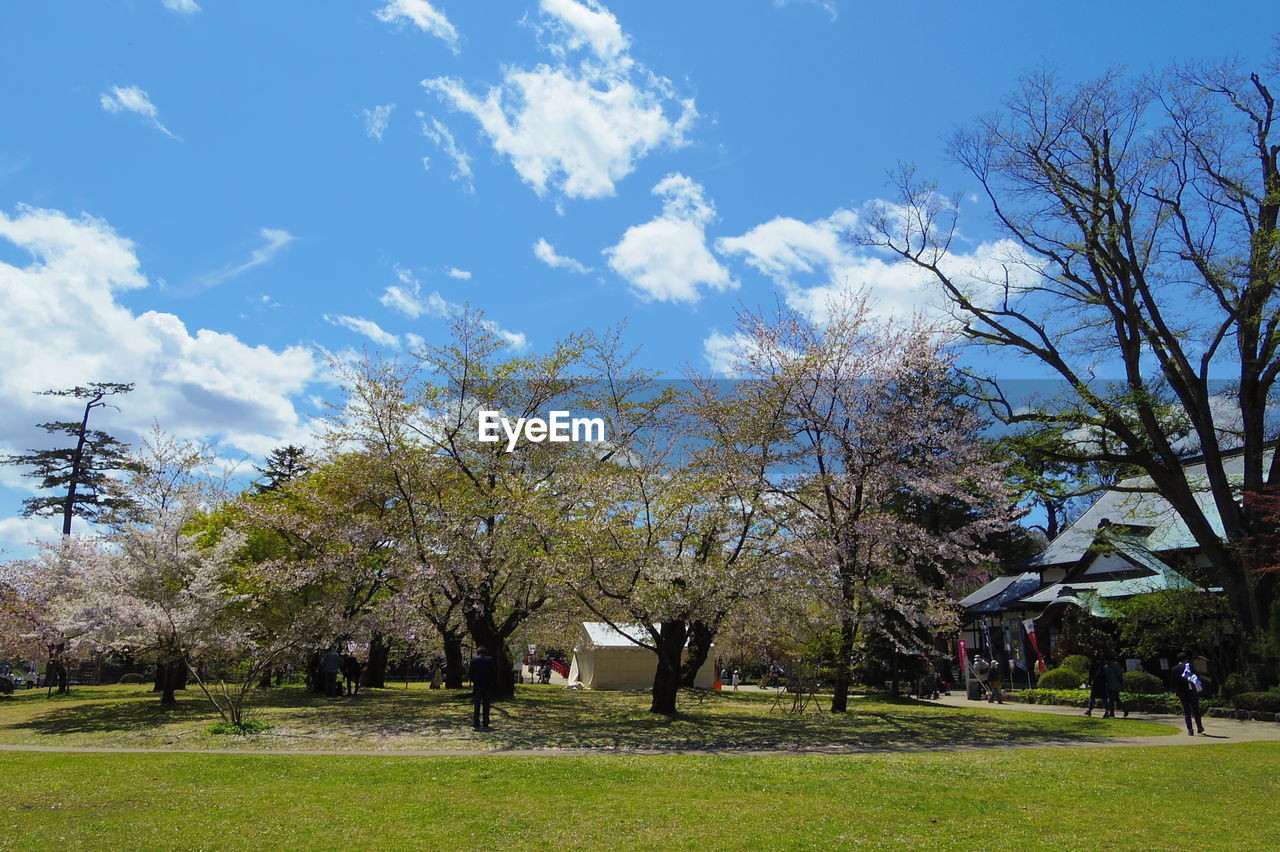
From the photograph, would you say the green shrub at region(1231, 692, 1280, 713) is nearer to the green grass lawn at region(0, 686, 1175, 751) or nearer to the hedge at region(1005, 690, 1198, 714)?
the hedge at region(1005, 690, 1198, 714)

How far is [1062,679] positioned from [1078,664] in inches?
30.8

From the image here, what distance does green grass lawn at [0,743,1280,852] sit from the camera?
7.36 metres

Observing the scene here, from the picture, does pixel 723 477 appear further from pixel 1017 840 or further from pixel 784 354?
pixel 1017 840

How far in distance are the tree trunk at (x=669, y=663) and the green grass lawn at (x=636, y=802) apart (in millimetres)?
6864

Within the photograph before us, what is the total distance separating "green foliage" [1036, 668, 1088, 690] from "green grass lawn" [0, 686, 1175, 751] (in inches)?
234

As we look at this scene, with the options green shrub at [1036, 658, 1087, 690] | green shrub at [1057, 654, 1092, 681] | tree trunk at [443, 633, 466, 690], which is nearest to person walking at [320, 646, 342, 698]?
tree trunk at [443, 633, 466, 690]

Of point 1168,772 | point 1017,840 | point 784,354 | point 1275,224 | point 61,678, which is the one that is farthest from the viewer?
point 61,678

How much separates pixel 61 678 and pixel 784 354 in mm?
32338

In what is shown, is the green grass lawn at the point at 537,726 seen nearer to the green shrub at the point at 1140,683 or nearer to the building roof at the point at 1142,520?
the green shrub at the point at 1140,683

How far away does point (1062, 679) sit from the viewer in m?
27.6

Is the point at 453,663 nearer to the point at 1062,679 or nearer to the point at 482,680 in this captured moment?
the point at 482,680

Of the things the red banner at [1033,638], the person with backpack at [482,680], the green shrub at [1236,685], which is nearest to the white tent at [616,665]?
the red banner at [1033,638]

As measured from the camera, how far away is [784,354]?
23062mm

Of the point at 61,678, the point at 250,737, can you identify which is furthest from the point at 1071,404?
the point at 61,678
